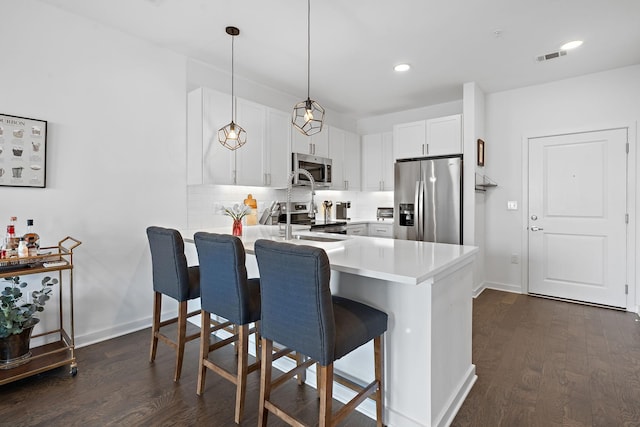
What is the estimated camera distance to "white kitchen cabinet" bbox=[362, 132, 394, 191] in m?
5.11

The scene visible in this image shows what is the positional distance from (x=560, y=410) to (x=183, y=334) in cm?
233

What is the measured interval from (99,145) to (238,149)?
1.24 meters

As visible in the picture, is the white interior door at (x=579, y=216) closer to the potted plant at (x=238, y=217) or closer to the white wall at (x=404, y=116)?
the white wall at (x=404, y=116)

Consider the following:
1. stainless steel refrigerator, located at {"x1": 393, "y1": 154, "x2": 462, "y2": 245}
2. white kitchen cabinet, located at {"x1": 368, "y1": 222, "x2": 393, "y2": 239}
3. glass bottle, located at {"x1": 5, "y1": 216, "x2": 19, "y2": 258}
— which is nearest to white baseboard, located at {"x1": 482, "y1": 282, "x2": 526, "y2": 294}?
stainless steel refrigerator, located at {"x1": 393, "y1": 154, "x2": 462, "y2": 245}

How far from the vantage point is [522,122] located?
4062 millimetres

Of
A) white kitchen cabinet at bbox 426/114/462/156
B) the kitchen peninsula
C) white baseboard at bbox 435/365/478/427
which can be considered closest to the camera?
the kitchen peninsula

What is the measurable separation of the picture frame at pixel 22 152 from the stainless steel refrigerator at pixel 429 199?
375 cm

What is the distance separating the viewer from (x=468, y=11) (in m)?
2.46

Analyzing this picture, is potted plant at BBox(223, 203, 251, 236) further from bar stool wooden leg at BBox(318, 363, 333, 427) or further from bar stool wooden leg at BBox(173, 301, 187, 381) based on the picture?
bar stool wooden leg at BBox(318, 363, 333, 427)

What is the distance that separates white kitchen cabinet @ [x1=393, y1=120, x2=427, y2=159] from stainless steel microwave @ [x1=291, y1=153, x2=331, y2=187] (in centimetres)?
102

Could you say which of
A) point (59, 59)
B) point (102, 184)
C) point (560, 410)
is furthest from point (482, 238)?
point (59, 59)

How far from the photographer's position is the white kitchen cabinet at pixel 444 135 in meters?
4.05

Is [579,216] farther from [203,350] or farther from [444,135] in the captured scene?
[203,350]

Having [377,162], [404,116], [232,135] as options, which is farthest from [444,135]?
[232,135]
